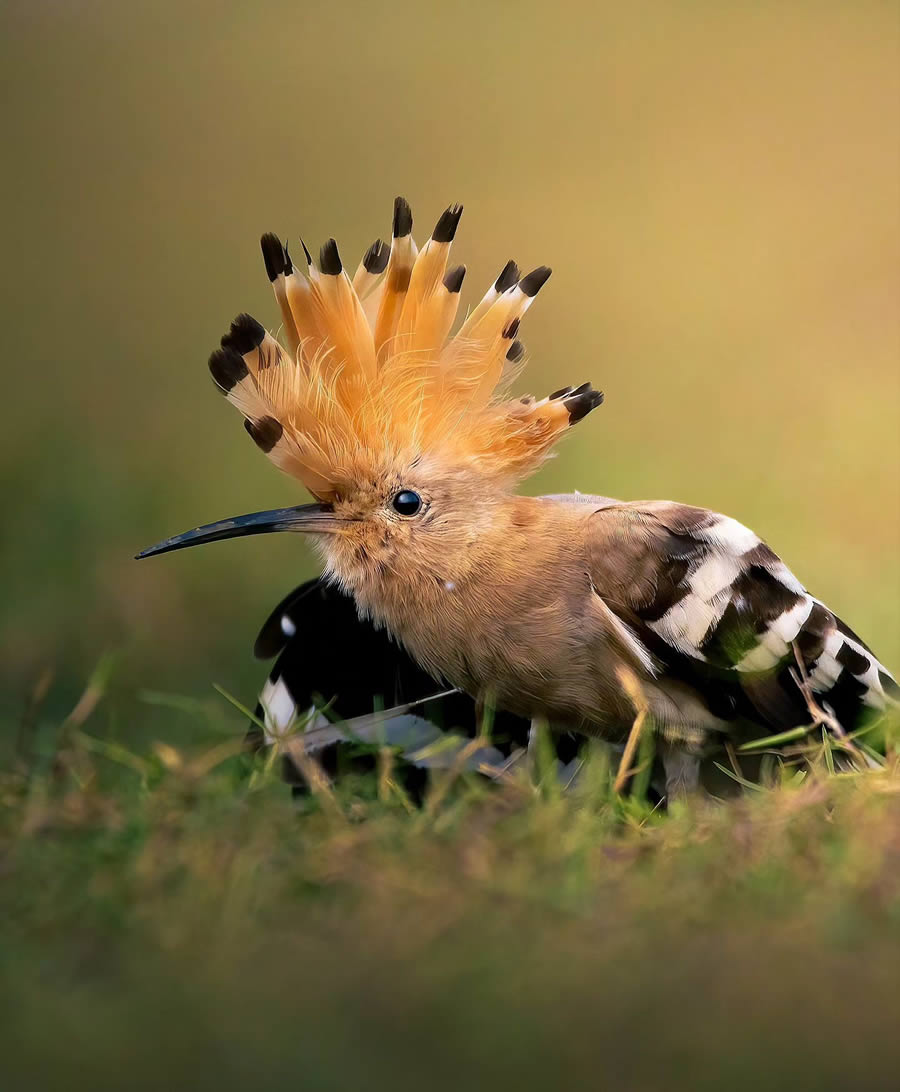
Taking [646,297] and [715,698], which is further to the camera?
[646,297]

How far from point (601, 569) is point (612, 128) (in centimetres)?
575

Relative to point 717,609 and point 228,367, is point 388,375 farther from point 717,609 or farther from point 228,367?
point 717,609

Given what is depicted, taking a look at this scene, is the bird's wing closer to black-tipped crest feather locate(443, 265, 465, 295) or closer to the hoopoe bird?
the hoopoe bird

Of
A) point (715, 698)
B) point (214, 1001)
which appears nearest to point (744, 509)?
point (715, 698)

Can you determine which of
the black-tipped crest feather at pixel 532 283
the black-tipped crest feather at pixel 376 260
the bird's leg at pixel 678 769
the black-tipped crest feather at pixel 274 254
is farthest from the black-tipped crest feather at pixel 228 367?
the bird's leg at pixel 678 769

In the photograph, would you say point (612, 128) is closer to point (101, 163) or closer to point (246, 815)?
point (101, 163)

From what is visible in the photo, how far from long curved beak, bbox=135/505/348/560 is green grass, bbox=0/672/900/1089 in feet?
1.38

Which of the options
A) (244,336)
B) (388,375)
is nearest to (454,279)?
(388,375)

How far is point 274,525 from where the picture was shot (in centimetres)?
229

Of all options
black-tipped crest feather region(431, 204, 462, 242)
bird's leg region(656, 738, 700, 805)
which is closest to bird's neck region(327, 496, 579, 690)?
bird's leg region(656, 738, 700, 805)

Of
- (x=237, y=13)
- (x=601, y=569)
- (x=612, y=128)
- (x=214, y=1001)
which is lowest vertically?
(x=214, y=1001)

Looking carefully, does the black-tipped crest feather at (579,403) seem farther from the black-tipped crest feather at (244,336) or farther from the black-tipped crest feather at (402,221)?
the black-tipped crest feather at (244,336)

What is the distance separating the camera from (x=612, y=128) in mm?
7449

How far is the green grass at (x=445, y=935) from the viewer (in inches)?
55.4
